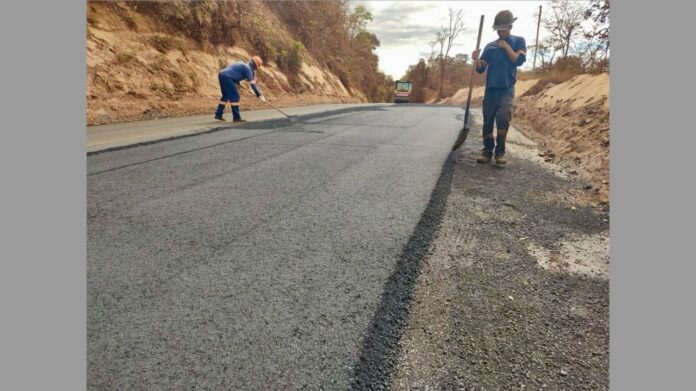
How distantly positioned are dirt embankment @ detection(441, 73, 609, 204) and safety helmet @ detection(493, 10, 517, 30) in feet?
7.26

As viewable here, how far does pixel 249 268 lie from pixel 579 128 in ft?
23.6

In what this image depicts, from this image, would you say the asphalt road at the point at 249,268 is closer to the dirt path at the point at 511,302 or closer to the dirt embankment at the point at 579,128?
the dirt path at the point at 511,302

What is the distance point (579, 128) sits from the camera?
6.79m

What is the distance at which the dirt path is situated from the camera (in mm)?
1457

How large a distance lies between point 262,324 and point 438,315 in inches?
35.0

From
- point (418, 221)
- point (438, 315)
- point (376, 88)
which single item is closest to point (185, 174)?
point (418, 221)

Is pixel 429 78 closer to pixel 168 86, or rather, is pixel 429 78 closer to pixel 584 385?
pixel 168 86

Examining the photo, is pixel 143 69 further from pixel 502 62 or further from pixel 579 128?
pixel 579 128

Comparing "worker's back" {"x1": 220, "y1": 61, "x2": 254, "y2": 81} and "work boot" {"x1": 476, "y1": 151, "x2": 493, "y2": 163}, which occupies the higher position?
"worker's back" {"x1": 220, "y1": 61, "x2": 254, "y2": 81}

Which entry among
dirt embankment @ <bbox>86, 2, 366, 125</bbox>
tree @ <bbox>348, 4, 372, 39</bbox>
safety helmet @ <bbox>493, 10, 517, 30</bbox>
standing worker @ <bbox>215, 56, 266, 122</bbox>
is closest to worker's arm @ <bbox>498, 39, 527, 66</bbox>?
safety helmet @ <bbox>493, 10, 517, 30</bbox>

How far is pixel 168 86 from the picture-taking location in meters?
11.3

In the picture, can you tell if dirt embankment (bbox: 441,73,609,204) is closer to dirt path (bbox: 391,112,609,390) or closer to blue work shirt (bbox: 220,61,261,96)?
dirt path (bbox: 391,112,609,390)

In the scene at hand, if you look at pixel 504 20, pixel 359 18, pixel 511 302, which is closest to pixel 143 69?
pixel 504 20

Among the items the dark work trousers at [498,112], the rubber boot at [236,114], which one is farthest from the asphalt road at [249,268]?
the rubber boot at [236,114]
